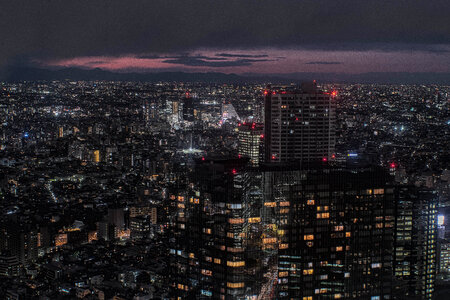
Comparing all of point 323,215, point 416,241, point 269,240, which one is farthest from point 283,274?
point 416,241

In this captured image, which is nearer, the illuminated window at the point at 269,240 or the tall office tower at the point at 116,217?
the illuminated window at the point at 269,240

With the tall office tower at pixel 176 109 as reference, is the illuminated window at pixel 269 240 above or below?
below

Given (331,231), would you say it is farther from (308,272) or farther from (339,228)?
(308,272)

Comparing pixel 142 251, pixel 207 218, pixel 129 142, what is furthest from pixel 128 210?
pixel 207 218

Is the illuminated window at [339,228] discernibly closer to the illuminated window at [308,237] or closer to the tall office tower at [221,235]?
the illuminated window at [308,237]

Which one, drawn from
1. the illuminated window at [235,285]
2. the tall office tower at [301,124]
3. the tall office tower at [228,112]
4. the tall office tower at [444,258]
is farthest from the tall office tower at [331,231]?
the tall office tower at [228,112]

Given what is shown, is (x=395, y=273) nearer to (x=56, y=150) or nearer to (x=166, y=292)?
(x=166, y=292)

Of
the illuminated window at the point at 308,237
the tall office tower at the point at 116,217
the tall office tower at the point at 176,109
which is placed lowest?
the tall office tower at the point at 116,217
